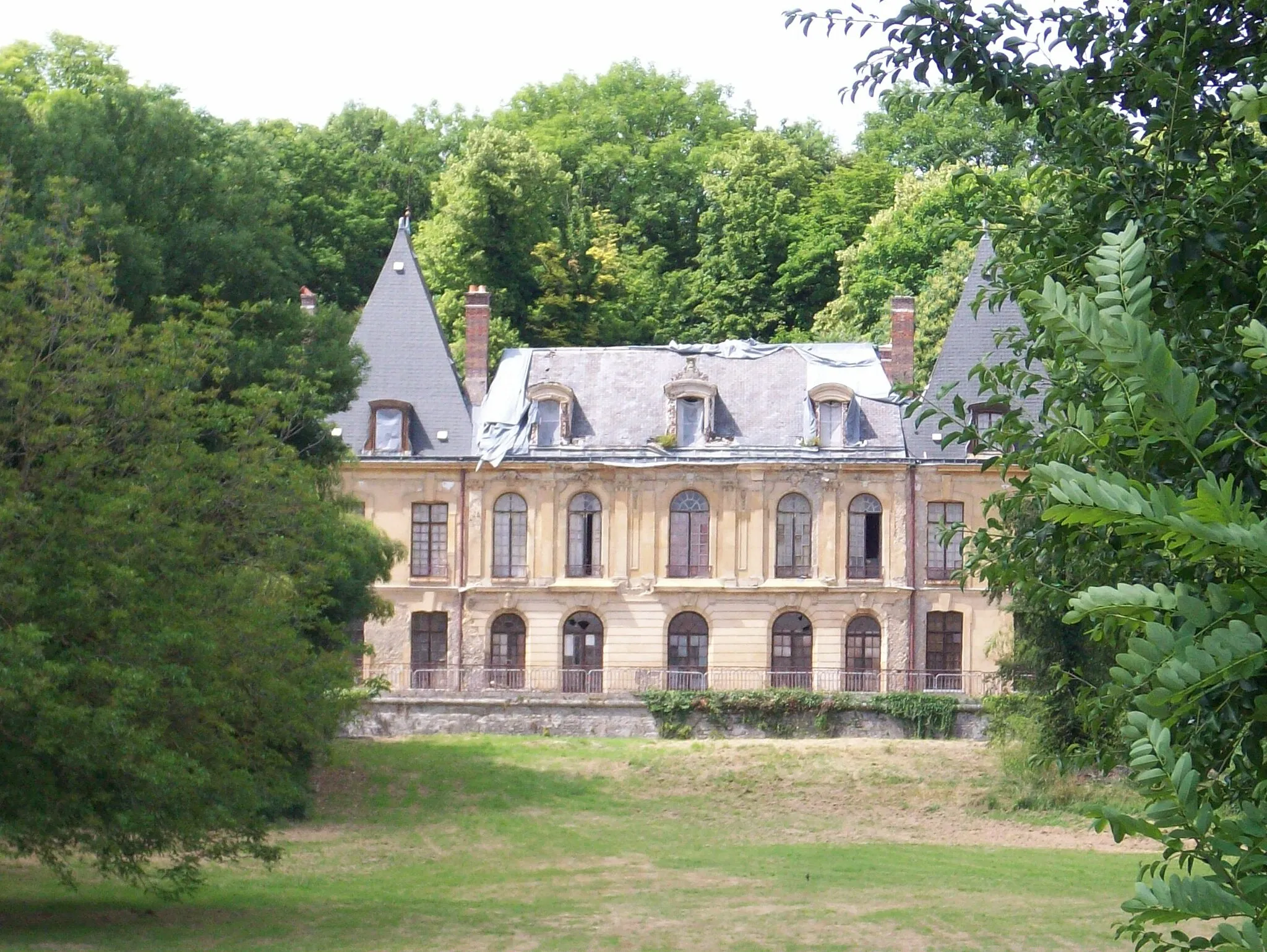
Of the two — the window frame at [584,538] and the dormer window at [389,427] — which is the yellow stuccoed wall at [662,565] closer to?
the window frame at [584,538]

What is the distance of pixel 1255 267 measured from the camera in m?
7.39

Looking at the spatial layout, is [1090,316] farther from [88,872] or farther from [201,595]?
[88,872]

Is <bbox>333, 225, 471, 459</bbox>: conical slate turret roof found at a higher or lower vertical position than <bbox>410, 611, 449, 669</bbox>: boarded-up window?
higher

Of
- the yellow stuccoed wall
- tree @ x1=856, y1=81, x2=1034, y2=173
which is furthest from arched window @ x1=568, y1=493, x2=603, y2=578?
tree @ x1=856, y1=81, x2=1034, y2=173

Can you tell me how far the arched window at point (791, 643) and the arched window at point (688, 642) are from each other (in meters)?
1.64

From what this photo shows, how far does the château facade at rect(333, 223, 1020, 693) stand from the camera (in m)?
44.0

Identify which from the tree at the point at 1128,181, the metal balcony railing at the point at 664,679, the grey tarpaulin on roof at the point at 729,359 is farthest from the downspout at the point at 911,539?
the tree at the point at 1128,181

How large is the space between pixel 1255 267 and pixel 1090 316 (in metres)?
3.52

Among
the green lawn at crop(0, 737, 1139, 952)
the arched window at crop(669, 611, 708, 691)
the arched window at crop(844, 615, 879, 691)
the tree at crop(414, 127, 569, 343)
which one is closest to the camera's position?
the green lawn at crop(0, 737, 1139, 952)

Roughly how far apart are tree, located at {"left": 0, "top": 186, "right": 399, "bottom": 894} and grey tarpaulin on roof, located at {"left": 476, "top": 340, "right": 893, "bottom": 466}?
22.8m

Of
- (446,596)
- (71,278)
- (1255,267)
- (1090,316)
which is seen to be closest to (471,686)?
(446,596)

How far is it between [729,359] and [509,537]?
6.96m

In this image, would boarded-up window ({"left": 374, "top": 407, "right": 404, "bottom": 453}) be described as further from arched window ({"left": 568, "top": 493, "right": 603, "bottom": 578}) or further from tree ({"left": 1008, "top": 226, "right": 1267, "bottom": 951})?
tree ({"left": 1008, "top": 226, "right": 1267, "bottom": 951})

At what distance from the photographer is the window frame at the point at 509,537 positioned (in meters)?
44.8
